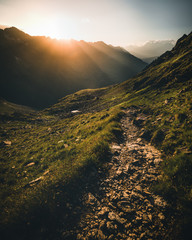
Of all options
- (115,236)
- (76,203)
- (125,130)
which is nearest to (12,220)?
(76,203)

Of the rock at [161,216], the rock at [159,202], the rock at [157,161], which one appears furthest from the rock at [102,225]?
the rock at [157,161]

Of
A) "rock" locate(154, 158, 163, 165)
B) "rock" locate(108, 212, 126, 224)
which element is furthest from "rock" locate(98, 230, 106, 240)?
"rock" locate(154, 158, 163, 165)

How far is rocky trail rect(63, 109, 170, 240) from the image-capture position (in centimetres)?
580

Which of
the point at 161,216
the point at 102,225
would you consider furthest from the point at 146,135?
the point at 102,225

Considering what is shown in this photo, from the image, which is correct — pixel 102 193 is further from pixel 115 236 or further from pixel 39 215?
pixel 39 215

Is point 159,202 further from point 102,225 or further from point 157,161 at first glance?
point 102,225

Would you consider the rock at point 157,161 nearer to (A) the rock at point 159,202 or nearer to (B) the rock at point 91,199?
(A) the rock at point 159,202

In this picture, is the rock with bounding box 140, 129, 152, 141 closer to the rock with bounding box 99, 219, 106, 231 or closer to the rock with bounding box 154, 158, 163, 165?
the rock with bounding box 154, 158, 163, 165

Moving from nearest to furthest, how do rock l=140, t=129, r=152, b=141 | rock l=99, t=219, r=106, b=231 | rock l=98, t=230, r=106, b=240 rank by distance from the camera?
rock l=98, t=230, r=106, b=240 < rock l=99, t=219, r=106, b=231 < rock l=140, t=129, r=152, b=141

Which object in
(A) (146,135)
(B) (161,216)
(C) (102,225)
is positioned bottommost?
(C) (102,225)

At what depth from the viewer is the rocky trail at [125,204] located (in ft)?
19.0

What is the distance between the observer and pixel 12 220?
6.85 metres

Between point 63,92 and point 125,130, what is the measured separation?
199 meters

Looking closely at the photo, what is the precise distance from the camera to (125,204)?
272 inches
